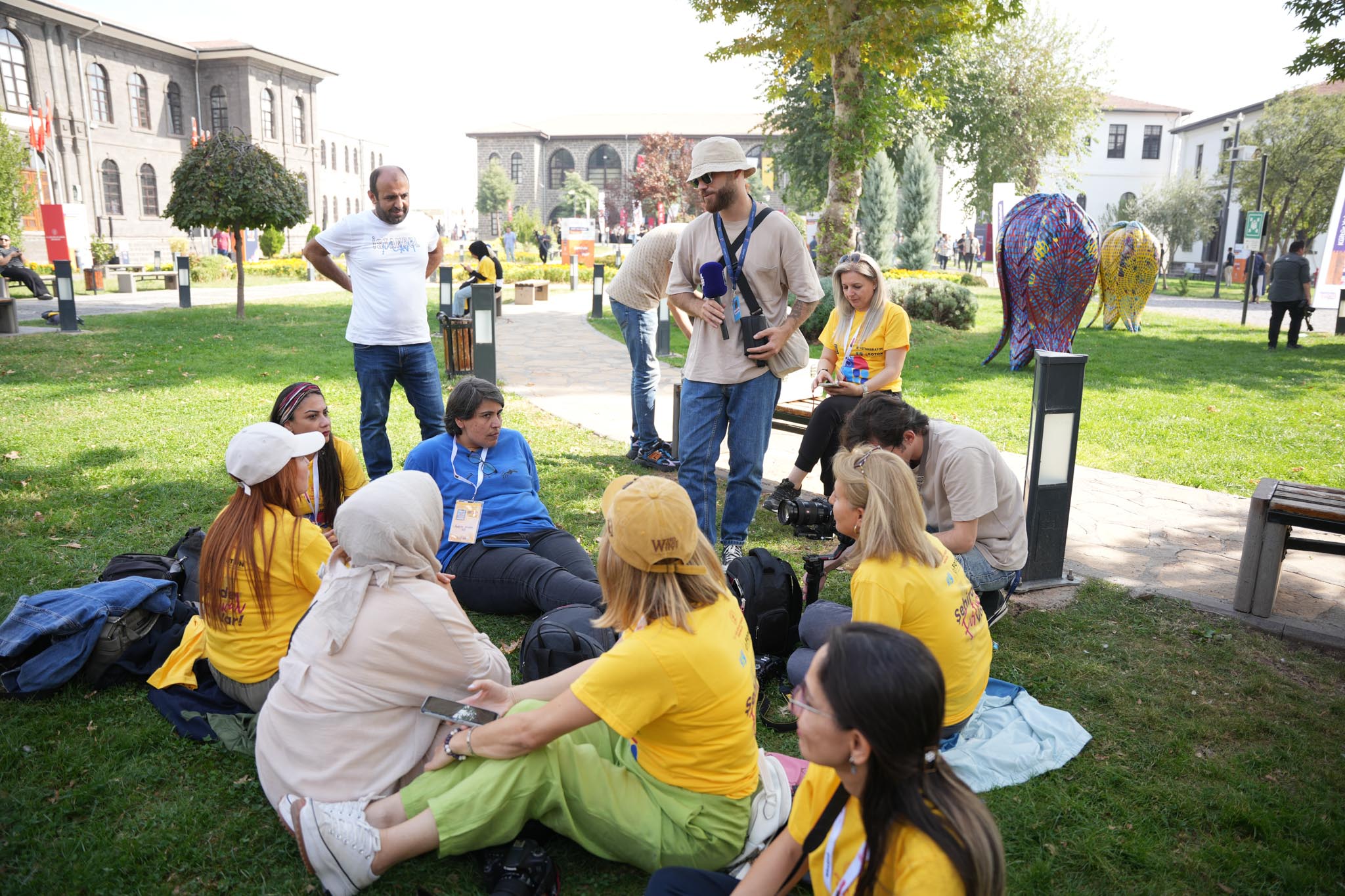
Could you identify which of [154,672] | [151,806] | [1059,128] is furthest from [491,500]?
[1059,128]

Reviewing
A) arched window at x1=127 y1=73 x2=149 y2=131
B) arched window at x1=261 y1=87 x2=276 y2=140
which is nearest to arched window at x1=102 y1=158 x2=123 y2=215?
arched window at x1=127 y1=73 x2=149 y2=131

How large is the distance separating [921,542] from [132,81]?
48.5 meters

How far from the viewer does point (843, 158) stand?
12078mm

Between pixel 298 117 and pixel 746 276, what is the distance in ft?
171

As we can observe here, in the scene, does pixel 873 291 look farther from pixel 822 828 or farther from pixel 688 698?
pixel 822 828

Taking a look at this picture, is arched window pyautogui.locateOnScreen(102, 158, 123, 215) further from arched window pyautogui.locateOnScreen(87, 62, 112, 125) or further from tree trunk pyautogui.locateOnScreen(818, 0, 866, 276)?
tree trunk pyautogui.locateOnScreen(818, 0, 866, 276)

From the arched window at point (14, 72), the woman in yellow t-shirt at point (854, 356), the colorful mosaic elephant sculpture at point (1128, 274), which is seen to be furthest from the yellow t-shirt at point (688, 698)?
the arched window at point (14, 72)

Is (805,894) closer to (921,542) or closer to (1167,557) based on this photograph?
(921,542)

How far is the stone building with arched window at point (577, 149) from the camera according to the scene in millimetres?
76562

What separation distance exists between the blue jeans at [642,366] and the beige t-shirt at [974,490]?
337cm

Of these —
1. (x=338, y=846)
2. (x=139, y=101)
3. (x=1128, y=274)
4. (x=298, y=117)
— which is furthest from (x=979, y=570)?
(x=298, y=117)

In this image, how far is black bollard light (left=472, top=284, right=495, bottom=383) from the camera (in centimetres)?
862

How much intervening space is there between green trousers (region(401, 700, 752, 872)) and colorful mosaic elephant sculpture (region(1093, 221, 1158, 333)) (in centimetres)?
1715

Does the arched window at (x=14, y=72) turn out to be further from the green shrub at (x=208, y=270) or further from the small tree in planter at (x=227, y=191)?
the small tree in planter at (x=227, y=191)
